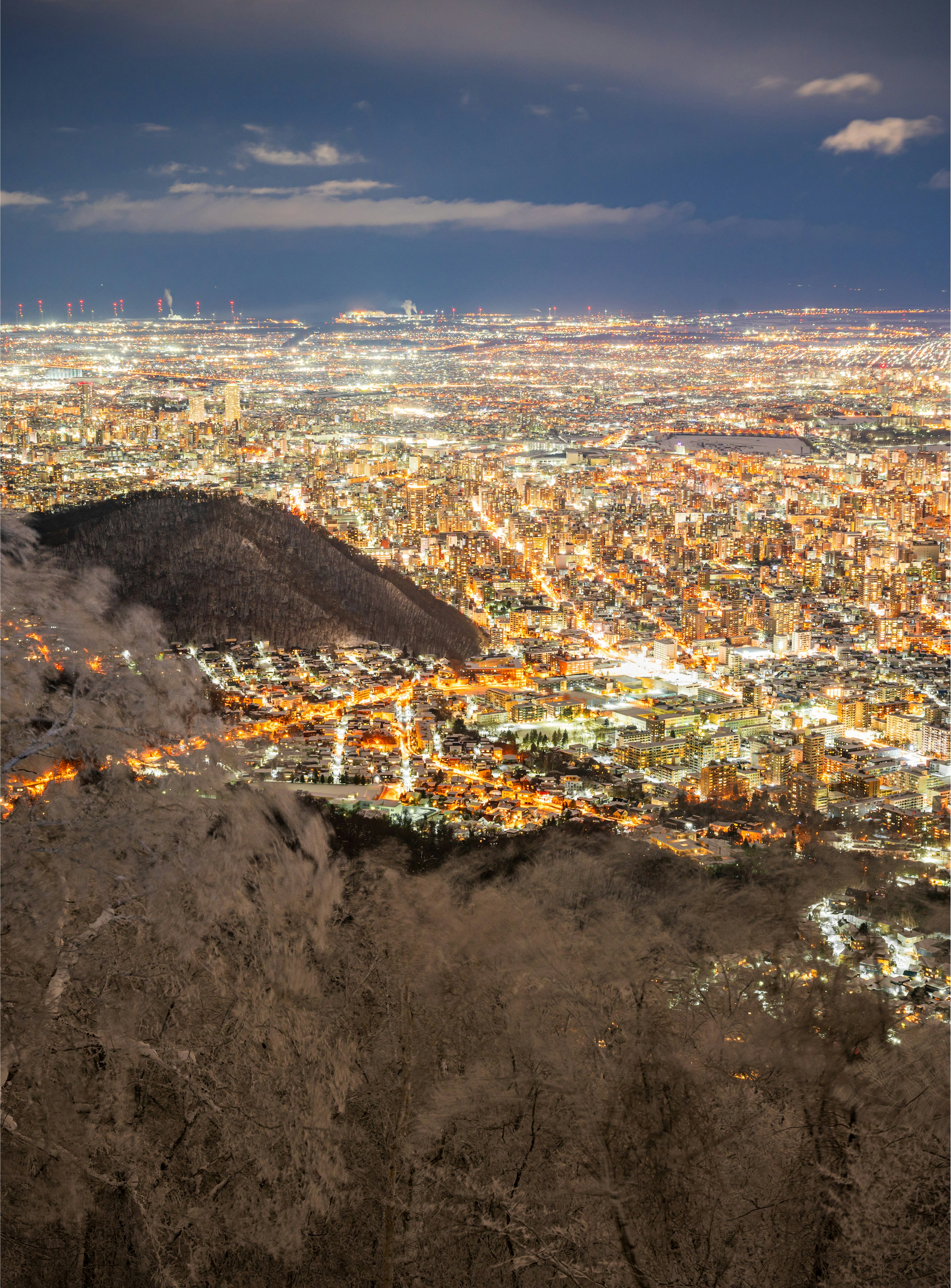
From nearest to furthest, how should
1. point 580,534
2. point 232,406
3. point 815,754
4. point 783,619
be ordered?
point 815,754 → point 783,619 → point 580,534 → point 232,406

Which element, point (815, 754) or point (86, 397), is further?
point (86, 397)

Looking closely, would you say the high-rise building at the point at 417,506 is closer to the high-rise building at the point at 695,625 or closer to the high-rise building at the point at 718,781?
the high-rise building at the point at 695,625

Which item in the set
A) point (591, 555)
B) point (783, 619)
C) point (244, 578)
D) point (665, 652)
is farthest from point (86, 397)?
point (783, 619)

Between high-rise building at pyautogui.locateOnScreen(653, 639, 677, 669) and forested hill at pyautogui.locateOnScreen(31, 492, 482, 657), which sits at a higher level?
forested hill at pyautogui.locateOnScreen(31, 492, 482, 657)

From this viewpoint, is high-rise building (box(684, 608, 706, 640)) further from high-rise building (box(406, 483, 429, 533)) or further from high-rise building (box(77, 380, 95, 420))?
high-rise building (box(77, 380, 95, 420))

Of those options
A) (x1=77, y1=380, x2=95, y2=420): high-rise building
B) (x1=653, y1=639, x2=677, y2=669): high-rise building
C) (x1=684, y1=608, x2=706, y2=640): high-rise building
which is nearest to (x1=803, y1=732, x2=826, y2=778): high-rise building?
(x1=653, y1=639, x2=677, y2=669): high-rise building

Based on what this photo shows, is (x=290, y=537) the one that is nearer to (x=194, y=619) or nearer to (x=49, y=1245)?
(x=194, y=619)

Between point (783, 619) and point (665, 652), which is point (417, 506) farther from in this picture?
point (665, 652)
